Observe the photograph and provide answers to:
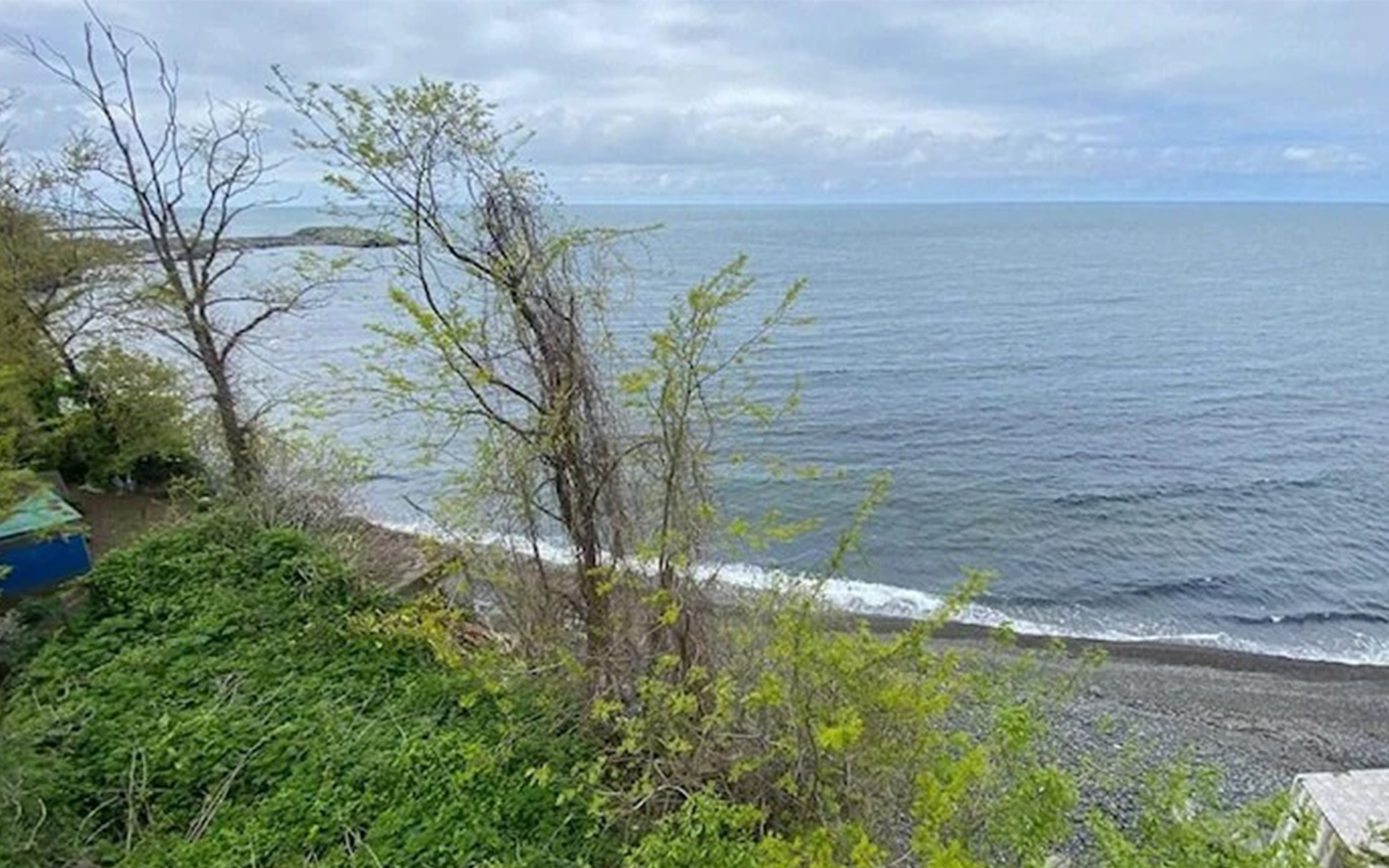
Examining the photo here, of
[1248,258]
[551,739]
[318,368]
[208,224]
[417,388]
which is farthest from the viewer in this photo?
[1248,258]

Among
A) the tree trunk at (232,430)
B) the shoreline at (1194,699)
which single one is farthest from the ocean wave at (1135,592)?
the tree trunk at (232,430)

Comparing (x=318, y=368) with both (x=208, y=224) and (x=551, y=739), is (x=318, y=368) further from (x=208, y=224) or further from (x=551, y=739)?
(x=551, y=739)

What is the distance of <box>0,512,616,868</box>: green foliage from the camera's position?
22.0 ft

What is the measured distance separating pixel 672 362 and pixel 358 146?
3.11 metres

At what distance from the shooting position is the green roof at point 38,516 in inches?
371

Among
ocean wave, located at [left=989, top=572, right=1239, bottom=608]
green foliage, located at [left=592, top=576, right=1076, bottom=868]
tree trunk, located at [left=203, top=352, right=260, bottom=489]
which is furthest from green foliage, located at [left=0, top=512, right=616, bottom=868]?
ocean wave, located at [left=989, top=572, right=1239, bottom=608]

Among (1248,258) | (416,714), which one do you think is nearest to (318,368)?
(416,714)

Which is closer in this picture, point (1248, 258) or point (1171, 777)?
point (1171, 777)

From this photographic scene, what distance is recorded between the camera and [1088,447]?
85.9ft

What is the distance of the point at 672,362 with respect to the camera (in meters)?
6.61

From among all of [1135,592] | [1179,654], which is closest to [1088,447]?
[1135,592]

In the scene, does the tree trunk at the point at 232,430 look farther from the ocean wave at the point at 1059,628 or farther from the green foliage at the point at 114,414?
the ocean wave at the point at 1059,628

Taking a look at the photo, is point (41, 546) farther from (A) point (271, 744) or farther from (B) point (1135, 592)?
(B) point (1135, 592)

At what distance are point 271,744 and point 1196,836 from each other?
7090mm
